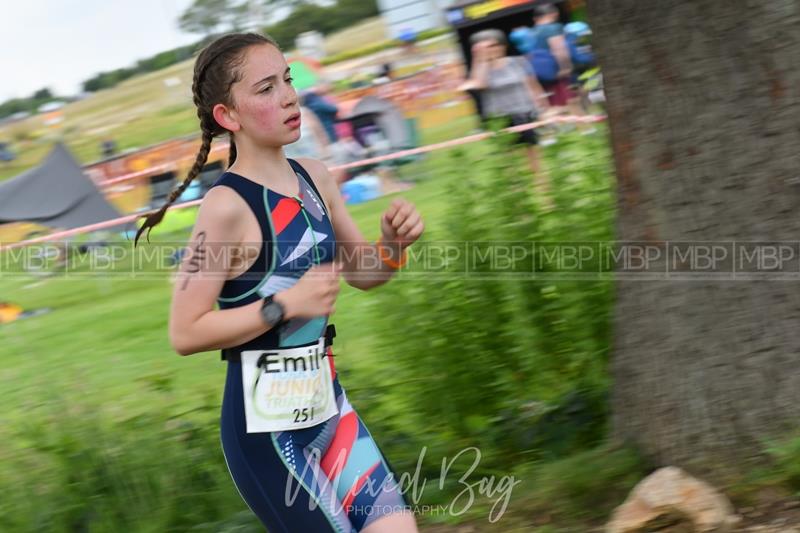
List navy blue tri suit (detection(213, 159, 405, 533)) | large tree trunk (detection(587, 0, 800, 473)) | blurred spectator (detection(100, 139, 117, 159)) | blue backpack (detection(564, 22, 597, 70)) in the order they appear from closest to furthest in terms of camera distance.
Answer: navy blue tri suit (detection(213, 159, 405, 533)) → large tree trunk (detection(587, 0, 800, 473)) → blue backpack (detection(564, 22, 597, 70)) → blurred spectator (detection(100, 139, 117, 159))

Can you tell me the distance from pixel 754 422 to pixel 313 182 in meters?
1.83

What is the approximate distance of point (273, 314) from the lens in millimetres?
2701

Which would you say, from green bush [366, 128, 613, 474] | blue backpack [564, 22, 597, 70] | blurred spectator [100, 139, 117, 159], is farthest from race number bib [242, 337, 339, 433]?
blurred spectator [100, 139, 117, 159]

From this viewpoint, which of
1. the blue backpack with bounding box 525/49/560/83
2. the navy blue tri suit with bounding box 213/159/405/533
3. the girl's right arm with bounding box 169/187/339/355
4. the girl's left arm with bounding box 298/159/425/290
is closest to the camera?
the girl's right arm with bounding box 169/187/339/355

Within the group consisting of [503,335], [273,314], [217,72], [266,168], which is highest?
[217,72]

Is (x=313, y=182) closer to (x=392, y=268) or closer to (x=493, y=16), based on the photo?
(x=392, y=268)

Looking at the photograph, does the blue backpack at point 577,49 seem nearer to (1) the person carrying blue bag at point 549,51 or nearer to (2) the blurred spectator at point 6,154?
(1) the person carrying blue bag at point 549,51

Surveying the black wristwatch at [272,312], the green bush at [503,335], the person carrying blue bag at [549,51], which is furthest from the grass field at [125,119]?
the black wristwatch at [272,312]

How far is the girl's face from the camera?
286cm

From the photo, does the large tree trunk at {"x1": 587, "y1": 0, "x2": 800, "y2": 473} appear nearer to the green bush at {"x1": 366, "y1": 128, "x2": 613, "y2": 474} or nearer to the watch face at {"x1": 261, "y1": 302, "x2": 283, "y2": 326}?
the green bush at {"x1": 366, "y1": 128, "x2": 613, "y2": 474}

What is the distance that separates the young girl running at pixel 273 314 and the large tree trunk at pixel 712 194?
119cm

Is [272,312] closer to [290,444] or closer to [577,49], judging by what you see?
[290,444]

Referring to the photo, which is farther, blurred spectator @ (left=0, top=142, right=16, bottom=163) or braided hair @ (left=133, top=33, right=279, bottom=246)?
blurred spectator @ (left=0, top=142, right=16, bottom=163)

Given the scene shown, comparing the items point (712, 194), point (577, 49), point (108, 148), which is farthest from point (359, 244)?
point (108, 148)
